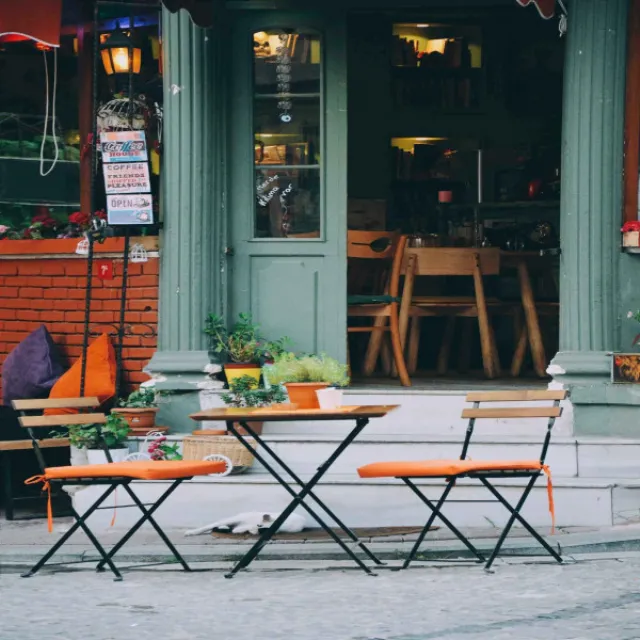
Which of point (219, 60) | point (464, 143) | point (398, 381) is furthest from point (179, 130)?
point (464, 143)

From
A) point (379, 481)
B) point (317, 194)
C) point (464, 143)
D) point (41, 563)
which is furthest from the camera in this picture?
point (464, 143)

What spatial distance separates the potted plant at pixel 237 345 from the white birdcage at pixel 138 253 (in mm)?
631

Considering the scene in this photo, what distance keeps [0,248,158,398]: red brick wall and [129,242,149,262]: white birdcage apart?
0.04 metres

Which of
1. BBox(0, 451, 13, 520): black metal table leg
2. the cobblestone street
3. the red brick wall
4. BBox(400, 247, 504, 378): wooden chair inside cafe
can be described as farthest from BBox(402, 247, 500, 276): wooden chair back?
the cobblestone street

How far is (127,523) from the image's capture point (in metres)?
8.79

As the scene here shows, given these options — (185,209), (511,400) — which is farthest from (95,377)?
(511,400)

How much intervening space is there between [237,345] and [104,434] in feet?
3.80

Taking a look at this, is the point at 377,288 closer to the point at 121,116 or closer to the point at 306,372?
the point at 121,116

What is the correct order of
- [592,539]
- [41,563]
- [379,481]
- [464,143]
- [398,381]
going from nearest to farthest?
[41,563] → [592,539] → [379,481] → [398,381] → [464,143]

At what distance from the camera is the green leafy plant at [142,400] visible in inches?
378

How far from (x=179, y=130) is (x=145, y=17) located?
40.3 inches

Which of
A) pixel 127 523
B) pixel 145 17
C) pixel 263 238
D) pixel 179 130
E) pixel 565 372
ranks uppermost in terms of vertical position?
pixel 145 17

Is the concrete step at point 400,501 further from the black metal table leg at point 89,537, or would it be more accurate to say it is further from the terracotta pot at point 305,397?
the black metal table leg at point 89,537

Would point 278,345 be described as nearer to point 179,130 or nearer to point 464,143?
point 179,130
